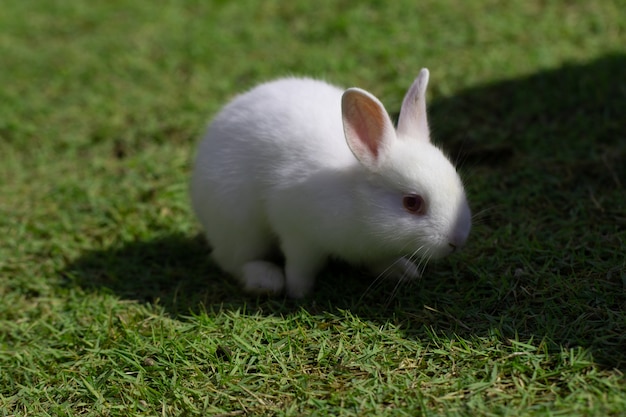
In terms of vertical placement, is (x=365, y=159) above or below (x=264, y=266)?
above

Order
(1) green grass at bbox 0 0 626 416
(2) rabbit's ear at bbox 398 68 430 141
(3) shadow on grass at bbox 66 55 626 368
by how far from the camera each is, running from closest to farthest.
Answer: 1. (1) green grass at bbox 0 0 626 416
2. (3) shadow on grass at bbox 66 55 626 368
3. (2) rabbit's ear at bbox 398 68 430 141

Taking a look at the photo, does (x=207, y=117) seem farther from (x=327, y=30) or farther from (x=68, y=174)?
(x=327, y=30)

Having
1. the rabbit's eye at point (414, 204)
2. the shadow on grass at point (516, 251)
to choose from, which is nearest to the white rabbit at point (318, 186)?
the rabbit's eye at point (414, 204)

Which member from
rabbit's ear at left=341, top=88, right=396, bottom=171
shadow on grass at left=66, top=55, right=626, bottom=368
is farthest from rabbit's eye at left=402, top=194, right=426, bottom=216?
shadow on grass at left=66, top=55, right=626, bottom=368

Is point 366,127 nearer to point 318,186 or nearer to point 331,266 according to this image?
point 318,186

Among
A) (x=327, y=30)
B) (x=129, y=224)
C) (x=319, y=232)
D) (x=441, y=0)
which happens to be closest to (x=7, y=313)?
(x=129, y=224)

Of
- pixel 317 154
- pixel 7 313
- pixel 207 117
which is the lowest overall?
pixel 7 313

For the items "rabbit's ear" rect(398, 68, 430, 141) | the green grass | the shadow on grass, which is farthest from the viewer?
"rabbit's ear" rect(398, 68, 430, 141)

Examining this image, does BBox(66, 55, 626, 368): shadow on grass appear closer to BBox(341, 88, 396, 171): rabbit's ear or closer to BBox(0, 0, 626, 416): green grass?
BBox(0, 0, 626, 416): green grass
